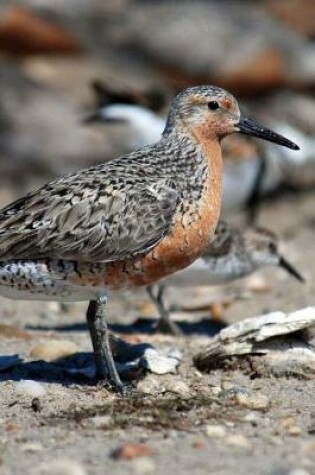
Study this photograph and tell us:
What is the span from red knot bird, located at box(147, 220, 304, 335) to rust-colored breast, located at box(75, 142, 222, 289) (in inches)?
73.8

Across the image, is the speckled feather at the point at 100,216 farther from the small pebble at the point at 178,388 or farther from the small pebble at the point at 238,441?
the small pebble at the point at 238,441

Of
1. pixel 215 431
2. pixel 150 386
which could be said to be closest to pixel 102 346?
pixel 150 386

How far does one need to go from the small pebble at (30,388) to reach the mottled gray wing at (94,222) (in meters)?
0.73

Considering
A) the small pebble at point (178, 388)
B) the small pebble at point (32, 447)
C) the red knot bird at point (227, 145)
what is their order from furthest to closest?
the red knot bird at point (227, 145) → the small pebble at point (178, 388) → the small pebble at point (32, 447)

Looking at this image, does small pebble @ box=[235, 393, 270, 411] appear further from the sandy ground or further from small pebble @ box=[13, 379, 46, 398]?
small pebble @ box=[13, 379, 46, 398]

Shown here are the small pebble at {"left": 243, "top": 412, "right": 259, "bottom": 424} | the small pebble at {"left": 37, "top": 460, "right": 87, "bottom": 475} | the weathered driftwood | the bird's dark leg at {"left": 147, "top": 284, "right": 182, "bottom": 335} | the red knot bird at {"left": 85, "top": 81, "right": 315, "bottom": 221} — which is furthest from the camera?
the red knot bird at {"left": 85, "top": 81, "right": 315, "bottom": 221}

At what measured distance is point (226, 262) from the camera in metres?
9.56

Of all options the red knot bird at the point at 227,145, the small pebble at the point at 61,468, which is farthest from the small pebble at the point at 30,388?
the red knot bird at the point at 227,145

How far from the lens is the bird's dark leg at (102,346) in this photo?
6.84 meters

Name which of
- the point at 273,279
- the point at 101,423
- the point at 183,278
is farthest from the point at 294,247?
the point at 101,423

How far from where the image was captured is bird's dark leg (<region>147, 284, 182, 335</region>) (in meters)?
8.99

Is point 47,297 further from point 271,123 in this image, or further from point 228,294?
point 271,123

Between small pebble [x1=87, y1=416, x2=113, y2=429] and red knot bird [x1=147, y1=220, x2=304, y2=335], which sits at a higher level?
red knot bird [x1=147, y1=220, x2=304, y2=335]

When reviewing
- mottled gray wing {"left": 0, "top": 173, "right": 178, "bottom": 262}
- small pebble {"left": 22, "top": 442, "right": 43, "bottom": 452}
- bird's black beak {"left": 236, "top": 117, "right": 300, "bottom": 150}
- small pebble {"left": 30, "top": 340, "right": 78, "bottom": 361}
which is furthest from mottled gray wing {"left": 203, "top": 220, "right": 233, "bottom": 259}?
small pebble {"left": 22, "top": 442, "right": 43, "bottom": 452}
